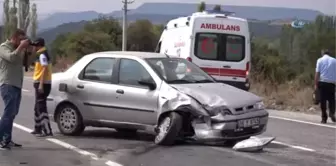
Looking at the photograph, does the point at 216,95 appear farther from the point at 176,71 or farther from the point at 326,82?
the point at 326,82

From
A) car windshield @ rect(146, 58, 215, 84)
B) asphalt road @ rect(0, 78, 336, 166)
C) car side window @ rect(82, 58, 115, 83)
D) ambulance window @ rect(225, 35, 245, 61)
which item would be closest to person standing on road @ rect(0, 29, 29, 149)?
asphalt road @ rect(0, 78, 336, 166)

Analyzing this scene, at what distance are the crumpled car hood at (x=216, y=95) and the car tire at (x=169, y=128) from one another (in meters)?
0.44

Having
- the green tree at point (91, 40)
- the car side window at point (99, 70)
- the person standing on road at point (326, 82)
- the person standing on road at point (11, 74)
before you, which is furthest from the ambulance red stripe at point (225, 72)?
the green tree at point (91, 40)

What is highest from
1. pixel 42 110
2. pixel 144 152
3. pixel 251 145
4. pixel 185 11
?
pixel 185 11

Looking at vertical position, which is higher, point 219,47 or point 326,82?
point 219,47

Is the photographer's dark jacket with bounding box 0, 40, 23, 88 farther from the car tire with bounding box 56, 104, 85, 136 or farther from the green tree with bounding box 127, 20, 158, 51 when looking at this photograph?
the green tree with bounding box 127, 20, 158, 51

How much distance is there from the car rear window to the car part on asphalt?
7.98 meters

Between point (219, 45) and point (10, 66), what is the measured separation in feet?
30.0

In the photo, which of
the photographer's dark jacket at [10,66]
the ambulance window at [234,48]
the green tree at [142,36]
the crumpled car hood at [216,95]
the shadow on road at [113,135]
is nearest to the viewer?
the photographer's dark jacket at [10,66]

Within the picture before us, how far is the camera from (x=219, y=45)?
60.8 feet

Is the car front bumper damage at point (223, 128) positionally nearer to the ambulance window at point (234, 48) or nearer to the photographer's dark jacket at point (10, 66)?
the photographer's dark jacket at point (10, 66)

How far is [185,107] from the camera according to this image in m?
10.7

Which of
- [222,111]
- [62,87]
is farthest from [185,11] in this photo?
[222,111]

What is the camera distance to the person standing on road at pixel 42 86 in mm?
11781
